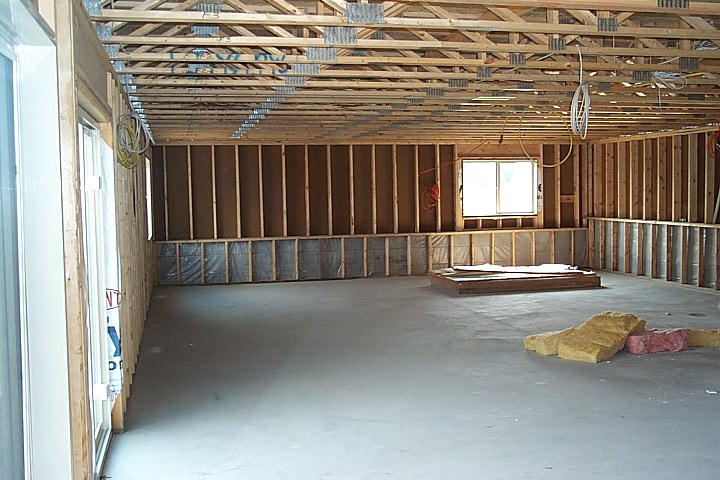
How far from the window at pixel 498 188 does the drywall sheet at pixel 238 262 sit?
4339 mm

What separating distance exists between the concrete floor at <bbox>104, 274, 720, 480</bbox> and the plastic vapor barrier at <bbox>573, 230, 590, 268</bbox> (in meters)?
5.21

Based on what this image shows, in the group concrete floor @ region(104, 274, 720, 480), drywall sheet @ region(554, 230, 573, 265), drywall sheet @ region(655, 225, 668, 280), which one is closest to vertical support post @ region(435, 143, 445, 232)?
drywall sheet @ region(554, 230, 573, 265)

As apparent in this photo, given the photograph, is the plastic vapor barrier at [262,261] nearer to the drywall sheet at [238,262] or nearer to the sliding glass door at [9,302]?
the drywall sheet at [238,262]

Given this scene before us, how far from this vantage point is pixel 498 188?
1393cm

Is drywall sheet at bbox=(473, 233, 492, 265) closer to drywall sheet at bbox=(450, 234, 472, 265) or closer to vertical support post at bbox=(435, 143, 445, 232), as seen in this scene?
drywall sheet at bbox=(450, 234, 472, 265)

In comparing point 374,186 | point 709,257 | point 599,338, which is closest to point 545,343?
point 599,338

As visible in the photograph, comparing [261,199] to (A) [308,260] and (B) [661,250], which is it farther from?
(B) [661,250]

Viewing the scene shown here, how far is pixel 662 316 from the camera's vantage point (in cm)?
843

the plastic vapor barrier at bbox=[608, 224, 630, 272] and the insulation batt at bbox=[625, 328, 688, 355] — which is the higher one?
the plastic vapor barrier at bbox=[608, 224, 630, 272]

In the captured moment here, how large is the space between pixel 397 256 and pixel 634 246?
14.1 feet

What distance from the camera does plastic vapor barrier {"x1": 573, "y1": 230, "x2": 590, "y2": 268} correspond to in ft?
46.2

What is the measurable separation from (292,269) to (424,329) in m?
5.34

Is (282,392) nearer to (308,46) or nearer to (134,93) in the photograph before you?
(308,46)

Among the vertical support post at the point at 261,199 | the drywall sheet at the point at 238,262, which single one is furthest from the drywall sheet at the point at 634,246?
the drywall sheet at the point at 238,262
